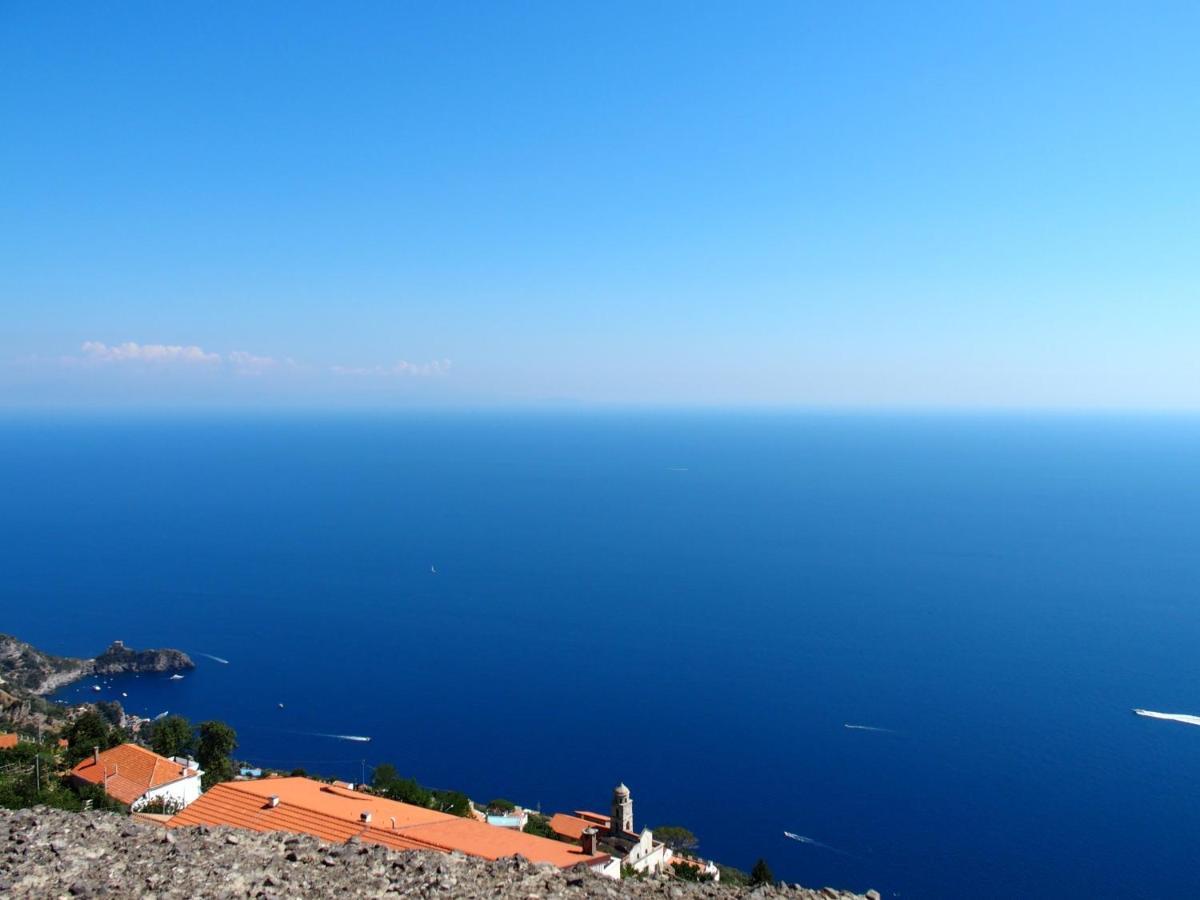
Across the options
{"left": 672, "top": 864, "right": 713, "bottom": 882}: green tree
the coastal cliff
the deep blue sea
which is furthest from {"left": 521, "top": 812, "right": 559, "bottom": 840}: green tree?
the coastal cliff

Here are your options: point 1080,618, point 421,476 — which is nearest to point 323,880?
point 1080,618

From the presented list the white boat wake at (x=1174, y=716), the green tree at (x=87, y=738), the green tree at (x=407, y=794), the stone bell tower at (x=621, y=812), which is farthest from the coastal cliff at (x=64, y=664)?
the white boat wake at (x=1174, y=716)

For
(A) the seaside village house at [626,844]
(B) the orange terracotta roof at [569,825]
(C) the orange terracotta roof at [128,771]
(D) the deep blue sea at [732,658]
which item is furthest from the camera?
(D) the deep blue sea at [732,658]

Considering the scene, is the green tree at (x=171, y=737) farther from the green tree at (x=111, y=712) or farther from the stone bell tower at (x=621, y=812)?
the stone bell tower at (x=621, y=812)

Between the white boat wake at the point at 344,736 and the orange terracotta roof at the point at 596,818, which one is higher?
the orange terracotta roof at the point at 596,818

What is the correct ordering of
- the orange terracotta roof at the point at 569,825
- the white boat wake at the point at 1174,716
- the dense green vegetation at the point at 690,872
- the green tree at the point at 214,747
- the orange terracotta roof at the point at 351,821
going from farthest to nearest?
the white boat wake at the point at 1174,716, the green tree at the point at 214,747, the orange terracotta roof at the point at 569,825, the dense green vegetation at the point at 690,872, the orange terracotta roof at the point at 351,821

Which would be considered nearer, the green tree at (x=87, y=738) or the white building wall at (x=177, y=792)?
the white building wall at (x=177, y=792)

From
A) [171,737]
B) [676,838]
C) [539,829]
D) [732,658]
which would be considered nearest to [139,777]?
[171,737]
